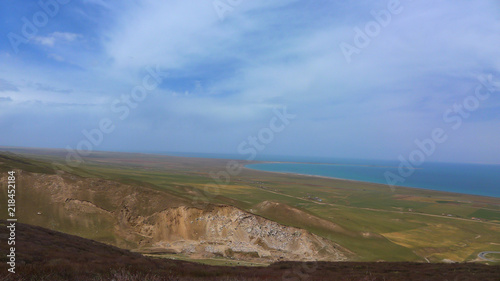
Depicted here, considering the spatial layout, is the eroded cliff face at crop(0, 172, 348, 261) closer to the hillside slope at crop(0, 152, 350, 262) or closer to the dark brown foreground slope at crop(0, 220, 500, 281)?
the hillside slope at crop(0, 152, 350, 262)

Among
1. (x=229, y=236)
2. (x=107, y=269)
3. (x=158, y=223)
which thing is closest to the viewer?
(x=107, y=269)

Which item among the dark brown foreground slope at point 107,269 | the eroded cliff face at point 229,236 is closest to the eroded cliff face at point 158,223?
the eroded cliff face at point 229,236

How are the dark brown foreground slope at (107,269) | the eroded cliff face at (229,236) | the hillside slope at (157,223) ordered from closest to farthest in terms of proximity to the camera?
the dark brown foreground slope at (107,269), the eroded cliff face at (229,236), the hillside slope at (157,223)

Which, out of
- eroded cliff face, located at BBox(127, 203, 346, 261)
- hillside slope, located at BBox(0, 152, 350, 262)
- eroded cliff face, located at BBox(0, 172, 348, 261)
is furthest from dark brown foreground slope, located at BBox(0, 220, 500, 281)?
eroded cliff face, located at BBox(0, 172, 348, 261)

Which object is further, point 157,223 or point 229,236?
point 157,223

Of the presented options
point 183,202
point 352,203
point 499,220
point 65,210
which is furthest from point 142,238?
point 499,220

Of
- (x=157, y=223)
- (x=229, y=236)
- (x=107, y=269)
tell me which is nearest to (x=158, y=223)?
(x=157, y=223)

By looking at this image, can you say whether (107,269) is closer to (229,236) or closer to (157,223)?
(229,236)

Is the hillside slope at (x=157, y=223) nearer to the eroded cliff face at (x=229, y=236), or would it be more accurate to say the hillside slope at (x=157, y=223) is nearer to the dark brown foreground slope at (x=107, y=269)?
the eroded cliff face at (x=229, y=236)

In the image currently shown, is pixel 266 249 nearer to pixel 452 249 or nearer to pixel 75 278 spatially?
pixel 75 278

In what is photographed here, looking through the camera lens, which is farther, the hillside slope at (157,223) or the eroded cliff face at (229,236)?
the hillside slope at (157,223)
